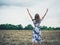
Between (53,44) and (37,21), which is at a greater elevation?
(37,21)

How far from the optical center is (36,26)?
33.5ft

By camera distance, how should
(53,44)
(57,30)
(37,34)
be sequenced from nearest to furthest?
(37,34) → (53,44) → (57,30)

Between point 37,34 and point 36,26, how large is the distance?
0.96 ft

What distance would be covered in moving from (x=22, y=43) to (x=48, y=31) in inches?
241

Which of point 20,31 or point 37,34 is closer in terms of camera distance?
point 37,34

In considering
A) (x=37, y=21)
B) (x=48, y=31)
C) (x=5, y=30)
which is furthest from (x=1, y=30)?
(x=37, y=21)

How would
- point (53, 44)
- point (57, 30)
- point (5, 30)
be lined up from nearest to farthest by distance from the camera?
point (53, 44)
point (57, 30)
point (5, 30)

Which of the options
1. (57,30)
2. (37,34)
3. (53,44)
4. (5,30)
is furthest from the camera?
(5,30)

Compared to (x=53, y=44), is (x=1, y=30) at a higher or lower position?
higher

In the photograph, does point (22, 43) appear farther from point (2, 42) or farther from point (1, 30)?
point (1, 30)

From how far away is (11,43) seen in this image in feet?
43.7

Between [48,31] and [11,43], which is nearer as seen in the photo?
[11,43]

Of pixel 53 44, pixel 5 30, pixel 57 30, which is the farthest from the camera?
pixel 5 30

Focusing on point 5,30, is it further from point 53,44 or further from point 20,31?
point 53,44
